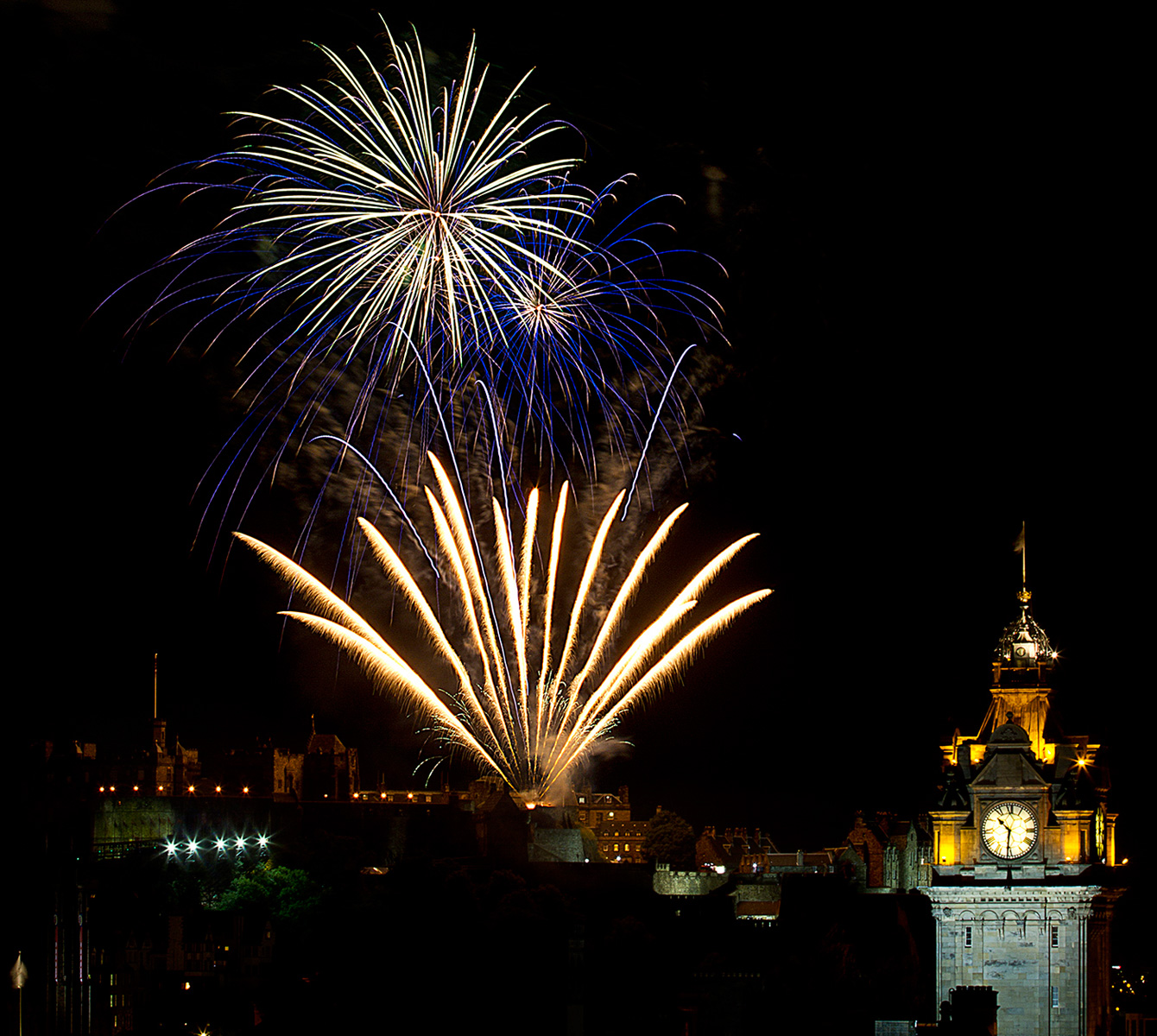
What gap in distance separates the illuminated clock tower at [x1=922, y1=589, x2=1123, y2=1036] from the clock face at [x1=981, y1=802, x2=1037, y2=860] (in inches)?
1.0

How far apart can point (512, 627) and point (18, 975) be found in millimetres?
17507

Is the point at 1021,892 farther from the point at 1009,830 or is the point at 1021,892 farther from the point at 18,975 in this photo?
the point at 18,975

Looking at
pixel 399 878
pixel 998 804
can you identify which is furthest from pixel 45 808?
pixel 998 804

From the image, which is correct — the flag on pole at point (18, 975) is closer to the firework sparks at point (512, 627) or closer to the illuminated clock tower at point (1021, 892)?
the firework sparks at point (512, 627)

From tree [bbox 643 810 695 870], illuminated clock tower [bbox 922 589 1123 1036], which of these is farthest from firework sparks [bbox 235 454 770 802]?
tree [bbox 643 810 695 870]

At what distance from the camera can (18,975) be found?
42.1m

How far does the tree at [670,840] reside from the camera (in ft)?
289

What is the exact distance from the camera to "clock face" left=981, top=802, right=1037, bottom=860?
152ft

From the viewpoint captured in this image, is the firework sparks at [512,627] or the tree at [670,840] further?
the tree at [670,840]

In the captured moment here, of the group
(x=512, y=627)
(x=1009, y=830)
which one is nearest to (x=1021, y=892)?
(x=1009, y=830)

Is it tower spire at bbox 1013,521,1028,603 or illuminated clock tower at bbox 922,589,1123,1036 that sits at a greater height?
tower spire at bbox 1013,521,1028,603

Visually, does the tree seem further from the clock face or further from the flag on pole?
the flag on pole

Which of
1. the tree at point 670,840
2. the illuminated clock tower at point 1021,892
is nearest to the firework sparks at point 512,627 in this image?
the illuminated clock tower at point 1021,892

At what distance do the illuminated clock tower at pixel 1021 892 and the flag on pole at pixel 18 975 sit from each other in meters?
25.5
